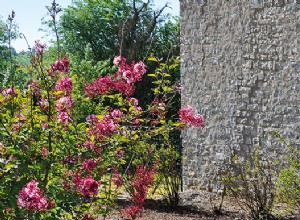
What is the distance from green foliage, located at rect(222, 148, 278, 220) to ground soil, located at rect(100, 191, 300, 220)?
0.58ft

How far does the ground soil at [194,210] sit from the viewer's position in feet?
23.8

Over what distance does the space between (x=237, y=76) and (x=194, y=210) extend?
2.08 metres

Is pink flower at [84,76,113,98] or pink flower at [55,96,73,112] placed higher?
pink flower at [84,76,113,98]

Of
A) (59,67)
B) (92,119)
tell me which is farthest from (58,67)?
(92,119)

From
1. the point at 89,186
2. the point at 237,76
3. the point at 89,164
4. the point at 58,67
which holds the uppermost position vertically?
the point at 237,76

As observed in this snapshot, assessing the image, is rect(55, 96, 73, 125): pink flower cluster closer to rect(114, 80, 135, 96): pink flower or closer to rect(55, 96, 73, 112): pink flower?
rect(55, 96, 73, 112): pink flower

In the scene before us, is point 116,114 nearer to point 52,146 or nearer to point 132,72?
point 132,72

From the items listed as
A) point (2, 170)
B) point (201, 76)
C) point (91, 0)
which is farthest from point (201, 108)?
point (91, 0)

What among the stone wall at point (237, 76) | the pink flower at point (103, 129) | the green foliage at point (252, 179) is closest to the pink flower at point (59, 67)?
the pink flower at point (103, 129)

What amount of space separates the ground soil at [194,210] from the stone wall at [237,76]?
469 mm

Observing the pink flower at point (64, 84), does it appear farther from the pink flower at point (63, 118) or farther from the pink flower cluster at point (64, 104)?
the pink flower at point (63, 118)

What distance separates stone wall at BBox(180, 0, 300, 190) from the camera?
780 centimetres

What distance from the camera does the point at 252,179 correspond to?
804 centimetres

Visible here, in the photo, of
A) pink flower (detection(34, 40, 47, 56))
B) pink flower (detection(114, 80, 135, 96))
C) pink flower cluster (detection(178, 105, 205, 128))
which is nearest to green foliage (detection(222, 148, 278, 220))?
pink flower cluster (detection(178, 105, 205, 128))
